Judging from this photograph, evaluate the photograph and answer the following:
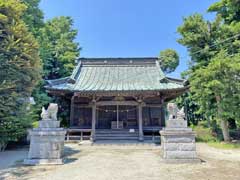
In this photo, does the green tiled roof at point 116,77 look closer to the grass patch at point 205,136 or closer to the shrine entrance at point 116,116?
the shrine entrance at point 116,116

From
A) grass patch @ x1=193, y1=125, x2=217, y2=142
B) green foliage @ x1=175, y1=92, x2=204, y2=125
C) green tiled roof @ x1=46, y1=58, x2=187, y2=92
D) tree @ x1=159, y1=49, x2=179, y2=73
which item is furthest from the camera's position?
tree @ x1=159, y1=49, x2=179, y2=73

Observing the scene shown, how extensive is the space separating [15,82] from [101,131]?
6317 mm

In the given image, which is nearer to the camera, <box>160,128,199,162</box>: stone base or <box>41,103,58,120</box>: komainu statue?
<box>160,128,199,162</box>: stone base

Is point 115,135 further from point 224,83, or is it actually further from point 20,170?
point 20,170

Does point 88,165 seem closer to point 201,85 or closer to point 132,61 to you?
point 201,85

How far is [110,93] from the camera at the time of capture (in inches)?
474

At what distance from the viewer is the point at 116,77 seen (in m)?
14.8

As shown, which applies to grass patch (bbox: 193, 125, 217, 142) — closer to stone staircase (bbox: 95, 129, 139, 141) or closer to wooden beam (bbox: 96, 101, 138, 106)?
stone staircase (bbox: 95, 129, 139, 141)

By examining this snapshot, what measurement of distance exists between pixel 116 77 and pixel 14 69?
7.72 metres

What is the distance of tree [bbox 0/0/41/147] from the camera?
323 inches

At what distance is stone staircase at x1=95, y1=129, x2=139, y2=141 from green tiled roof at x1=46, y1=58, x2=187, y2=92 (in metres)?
2.96

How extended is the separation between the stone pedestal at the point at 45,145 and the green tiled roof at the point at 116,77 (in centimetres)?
540

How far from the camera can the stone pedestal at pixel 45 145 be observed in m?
6.44

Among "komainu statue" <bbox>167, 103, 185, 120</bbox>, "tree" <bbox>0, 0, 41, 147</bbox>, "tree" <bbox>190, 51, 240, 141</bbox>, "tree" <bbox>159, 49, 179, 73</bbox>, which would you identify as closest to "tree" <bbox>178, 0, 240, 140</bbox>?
"tree" <bbox>190, 51, 240, 141</bbox>
